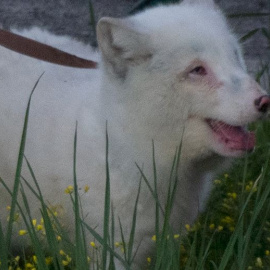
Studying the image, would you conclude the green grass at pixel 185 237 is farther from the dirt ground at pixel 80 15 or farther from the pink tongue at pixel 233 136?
the dirt ground at pixel 80 15

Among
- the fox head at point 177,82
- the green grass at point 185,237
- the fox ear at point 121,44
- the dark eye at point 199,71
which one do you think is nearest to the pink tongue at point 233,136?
the fox head at point 177,82

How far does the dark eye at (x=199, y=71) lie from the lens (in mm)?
3840

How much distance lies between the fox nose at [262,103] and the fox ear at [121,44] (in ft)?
1.78

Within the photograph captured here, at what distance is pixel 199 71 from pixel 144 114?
0.31m

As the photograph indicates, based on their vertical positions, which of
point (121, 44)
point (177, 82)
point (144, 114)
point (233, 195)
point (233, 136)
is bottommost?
point (233, 195)

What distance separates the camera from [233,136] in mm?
3900

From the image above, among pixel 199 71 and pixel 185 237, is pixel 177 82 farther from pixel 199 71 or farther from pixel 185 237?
pixel 185 237

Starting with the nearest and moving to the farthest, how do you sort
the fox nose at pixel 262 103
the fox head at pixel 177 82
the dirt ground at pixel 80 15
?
the fox nose at pixel 262 103
the fox head at pixel 177 82
the dirt ground at pixel 80 15

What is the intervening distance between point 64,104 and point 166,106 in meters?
0.65

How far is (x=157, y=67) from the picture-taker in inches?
153

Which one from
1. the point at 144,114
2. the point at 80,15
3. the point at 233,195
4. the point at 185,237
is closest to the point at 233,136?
the point at 144,114

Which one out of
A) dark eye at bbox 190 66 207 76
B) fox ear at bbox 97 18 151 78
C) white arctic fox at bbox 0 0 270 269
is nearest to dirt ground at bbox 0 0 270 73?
white arctic fox at bbox 0 0 270 269

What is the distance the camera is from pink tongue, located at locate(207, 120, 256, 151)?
152 inches

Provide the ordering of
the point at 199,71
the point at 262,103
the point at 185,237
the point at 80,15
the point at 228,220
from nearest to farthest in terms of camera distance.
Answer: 1. the point at 262,103
2. the point at 199,71
3. the point at 185,237
4. the point at 228,220
5. the point at 80,15
